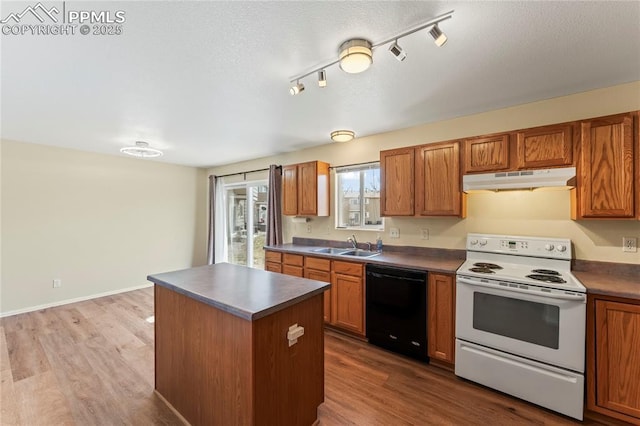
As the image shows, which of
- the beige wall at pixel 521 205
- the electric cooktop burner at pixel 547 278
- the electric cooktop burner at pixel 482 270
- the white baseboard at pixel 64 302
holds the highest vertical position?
the beige wall at pixel 521 205

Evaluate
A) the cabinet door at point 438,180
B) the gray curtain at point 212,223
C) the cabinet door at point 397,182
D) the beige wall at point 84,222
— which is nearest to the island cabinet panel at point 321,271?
the cabinet door at point 397,182

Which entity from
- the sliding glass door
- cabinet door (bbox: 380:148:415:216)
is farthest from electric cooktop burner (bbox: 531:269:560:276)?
the sliding glass door

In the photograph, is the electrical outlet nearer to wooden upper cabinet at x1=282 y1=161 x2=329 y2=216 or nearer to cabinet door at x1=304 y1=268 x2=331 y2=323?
cabinet door at x1=304 y1=268 x2=331 y2=323

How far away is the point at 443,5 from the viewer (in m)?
1.39

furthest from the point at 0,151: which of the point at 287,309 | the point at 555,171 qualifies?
the point at 555,171

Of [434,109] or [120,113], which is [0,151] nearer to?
[120,113]

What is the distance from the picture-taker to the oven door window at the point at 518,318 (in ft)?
6.43

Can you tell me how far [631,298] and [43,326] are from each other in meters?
5.89

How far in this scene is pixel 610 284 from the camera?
192 centimetres

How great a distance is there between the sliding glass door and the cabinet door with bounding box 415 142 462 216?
308 cm

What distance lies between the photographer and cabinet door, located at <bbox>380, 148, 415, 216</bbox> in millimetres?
3049

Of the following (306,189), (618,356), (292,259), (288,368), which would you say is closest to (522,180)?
(618,356)

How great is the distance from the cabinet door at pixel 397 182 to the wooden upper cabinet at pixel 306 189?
97 cm

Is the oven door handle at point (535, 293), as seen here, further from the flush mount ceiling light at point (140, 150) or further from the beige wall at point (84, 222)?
the beige wall at point (84, 222)
